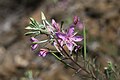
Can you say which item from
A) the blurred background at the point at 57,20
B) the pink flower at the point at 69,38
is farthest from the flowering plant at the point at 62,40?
the blurred background at the point at 57,20

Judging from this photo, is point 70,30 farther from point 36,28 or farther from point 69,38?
point 36,28

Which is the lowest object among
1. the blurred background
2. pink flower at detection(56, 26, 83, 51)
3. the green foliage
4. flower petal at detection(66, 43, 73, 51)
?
the blurred background

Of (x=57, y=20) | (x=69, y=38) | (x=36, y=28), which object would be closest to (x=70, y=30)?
(x=69, y=38)

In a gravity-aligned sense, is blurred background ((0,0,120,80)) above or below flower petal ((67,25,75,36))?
below

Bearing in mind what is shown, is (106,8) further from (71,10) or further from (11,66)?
(11,66)

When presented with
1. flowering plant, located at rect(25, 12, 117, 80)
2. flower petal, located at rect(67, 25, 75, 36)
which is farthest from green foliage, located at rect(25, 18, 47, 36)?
flower petal, located at rect(67, 25, 75, 36)

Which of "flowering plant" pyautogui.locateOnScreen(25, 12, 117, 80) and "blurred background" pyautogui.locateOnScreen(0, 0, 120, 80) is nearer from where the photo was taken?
"flowering plant" pyautogui.locateOnScreen(25, 12, 117, 80)

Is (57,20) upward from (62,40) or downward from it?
downward

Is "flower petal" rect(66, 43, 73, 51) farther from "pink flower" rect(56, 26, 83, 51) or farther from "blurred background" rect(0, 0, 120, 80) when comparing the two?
"blurred background" rect(0, 0, 120, 80)
